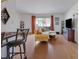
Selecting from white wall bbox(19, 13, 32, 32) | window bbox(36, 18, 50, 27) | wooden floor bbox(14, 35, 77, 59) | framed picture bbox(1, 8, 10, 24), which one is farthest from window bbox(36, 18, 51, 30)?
framed picture bbox(1, 8, 10, 24)

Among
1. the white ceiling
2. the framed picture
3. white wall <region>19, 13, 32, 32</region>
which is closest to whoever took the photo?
the framed picture

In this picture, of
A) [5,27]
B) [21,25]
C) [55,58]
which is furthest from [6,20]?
[21,25]

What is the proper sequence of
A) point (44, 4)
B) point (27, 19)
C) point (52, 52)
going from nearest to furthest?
point (52, 52), point (44, 4), point (27, 19)

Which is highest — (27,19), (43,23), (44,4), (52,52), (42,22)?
(44,4)

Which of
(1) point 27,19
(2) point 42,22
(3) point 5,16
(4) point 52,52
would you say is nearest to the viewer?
(3) point 5,16

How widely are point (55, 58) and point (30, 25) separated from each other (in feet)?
30.4

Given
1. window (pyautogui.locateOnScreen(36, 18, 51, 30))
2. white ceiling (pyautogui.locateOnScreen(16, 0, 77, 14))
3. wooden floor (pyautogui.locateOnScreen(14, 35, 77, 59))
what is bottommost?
wooden floor (pyautogui.locateOnScreen(14, 35, 77, 59))

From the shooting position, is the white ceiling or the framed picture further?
the white ceiling

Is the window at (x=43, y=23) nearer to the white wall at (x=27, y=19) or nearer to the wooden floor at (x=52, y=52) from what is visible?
the white wall at (x=27, y=19)

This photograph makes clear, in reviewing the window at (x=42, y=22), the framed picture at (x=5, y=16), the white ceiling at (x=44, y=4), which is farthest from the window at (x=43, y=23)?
the framed picture at (x=5, y=16)

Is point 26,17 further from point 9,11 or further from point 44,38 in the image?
point 9,11

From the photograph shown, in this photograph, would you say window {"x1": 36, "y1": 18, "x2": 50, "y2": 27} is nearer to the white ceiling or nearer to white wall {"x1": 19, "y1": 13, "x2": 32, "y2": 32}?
white wall {"x1": 19, "y1": 13, "x2": 32, "y2": 32}

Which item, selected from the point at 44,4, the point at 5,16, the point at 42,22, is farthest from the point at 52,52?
the point at 42,22

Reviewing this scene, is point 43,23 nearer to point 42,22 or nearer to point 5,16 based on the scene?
point 42,22
